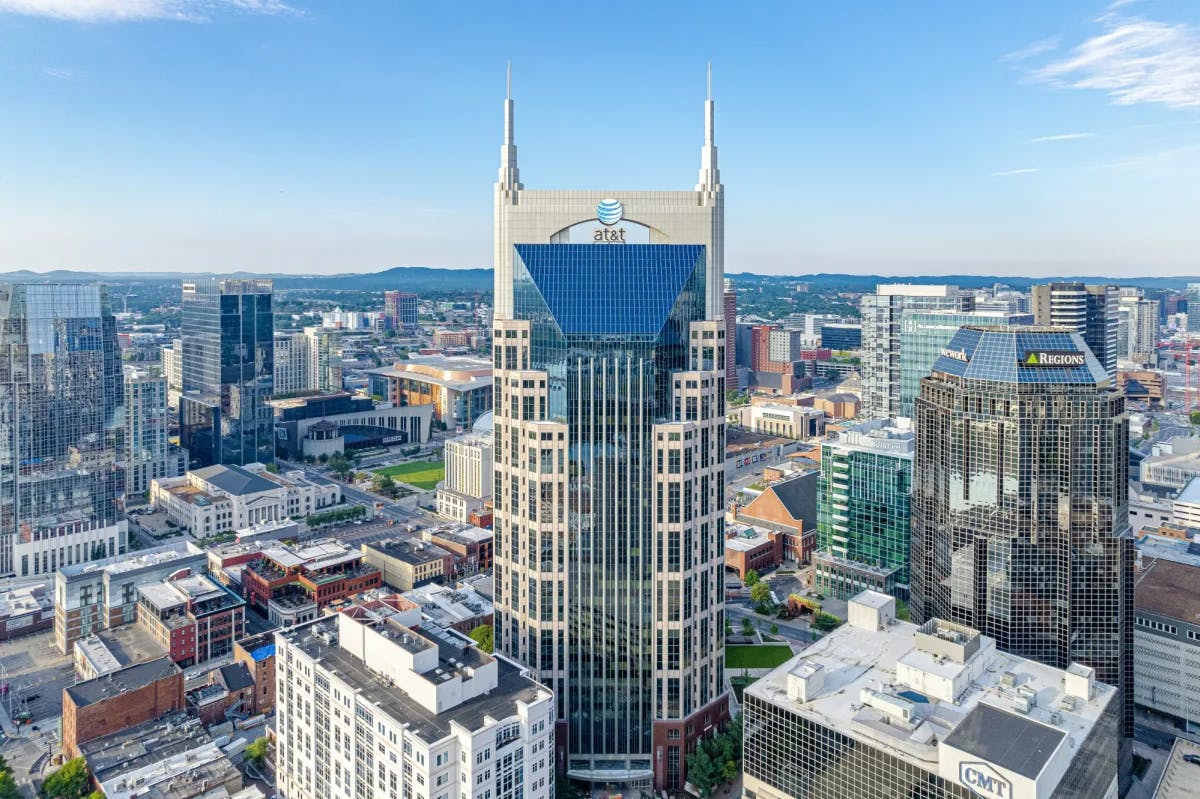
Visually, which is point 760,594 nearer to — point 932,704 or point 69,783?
point 932,704

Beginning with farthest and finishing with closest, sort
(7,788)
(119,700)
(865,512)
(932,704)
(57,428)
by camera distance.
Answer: (57,428)
(865,512)
(119,700)
(7,788)
(932,704)

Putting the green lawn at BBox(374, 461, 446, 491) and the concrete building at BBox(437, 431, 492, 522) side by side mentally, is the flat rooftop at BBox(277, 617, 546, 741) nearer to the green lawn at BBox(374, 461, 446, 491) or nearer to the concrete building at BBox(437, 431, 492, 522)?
the concrete building at BBox(437, 431, 492, 522)

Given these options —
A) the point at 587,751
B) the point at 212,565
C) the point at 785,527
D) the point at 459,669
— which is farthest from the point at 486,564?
the point at 459,669

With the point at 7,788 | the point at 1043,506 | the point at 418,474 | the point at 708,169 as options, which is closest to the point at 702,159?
the point at 708,169

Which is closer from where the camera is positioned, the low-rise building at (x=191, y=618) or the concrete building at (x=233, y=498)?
the low-rise building at (x=191, y=618)

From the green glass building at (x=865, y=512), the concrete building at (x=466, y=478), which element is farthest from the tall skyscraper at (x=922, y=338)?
the concrete building at (x=466, y=478)

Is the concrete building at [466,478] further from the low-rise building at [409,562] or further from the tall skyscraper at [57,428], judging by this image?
the tall skyscraper at [57,428]

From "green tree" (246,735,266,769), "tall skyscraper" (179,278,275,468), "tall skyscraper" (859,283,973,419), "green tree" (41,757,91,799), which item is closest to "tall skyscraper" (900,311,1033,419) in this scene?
"tall skyscraper" (859,283,973,419)
